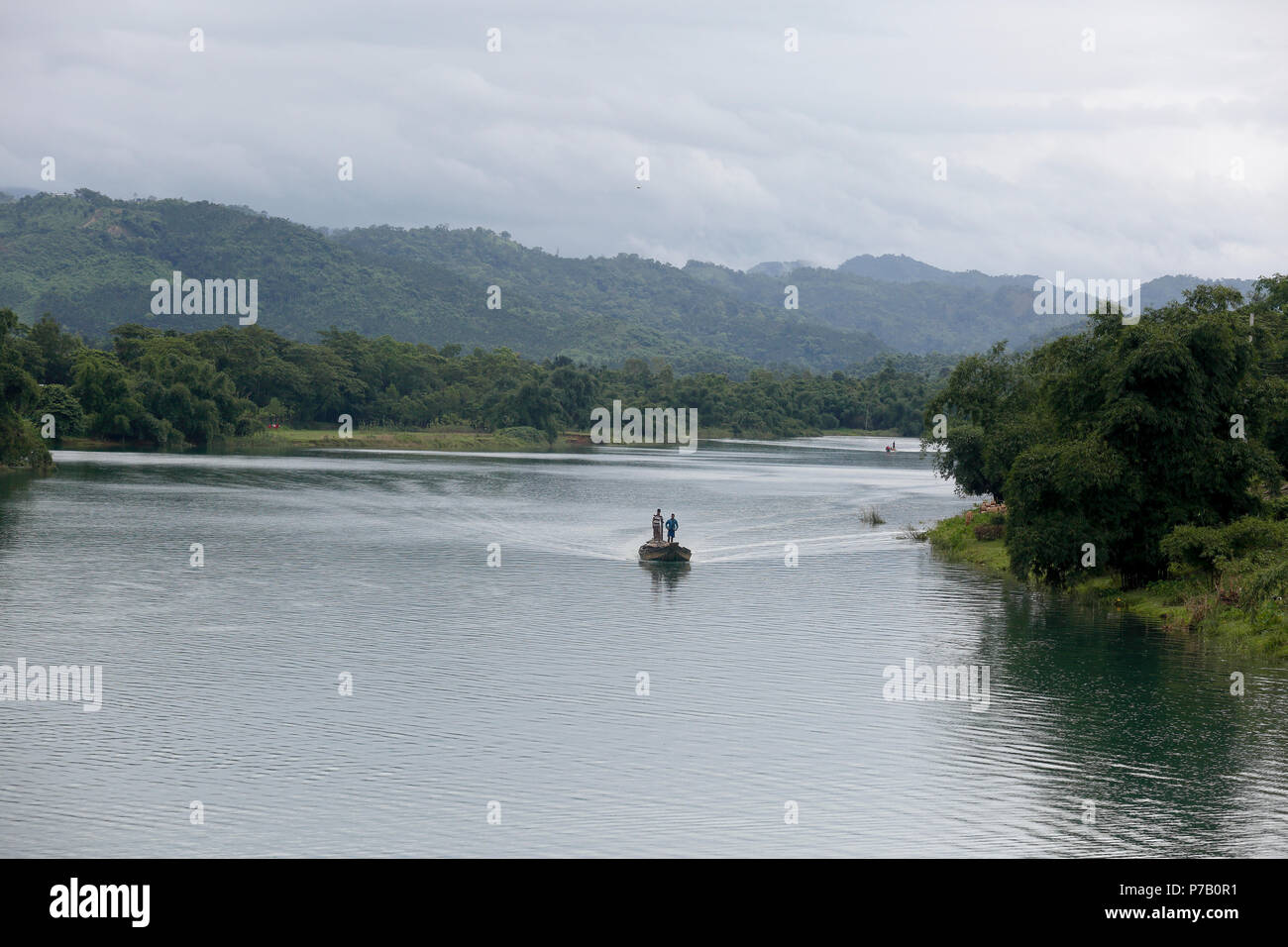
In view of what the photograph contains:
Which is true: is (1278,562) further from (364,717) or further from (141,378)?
(141,378)

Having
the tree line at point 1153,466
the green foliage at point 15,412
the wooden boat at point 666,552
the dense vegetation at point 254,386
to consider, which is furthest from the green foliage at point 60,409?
the tree line at point 1153,466

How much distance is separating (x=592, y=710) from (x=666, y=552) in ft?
79.9

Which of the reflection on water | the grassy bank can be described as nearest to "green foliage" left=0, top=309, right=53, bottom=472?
the grassy bank

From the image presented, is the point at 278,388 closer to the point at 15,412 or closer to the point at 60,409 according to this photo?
the point at 60,409

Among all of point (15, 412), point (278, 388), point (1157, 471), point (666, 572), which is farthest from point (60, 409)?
point (1157, 471)

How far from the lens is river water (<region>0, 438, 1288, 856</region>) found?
854 inches

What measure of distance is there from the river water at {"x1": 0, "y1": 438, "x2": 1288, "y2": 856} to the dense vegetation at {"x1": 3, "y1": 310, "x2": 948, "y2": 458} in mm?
53779

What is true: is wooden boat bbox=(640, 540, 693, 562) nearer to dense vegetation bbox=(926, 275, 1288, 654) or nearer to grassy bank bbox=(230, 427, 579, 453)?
dense vegetation bbox=(926, 275, 1288, 654)

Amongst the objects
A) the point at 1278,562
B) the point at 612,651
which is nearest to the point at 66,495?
the point at 612,651

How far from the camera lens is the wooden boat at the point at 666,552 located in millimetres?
53812

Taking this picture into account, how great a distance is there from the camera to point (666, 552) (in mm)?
53844

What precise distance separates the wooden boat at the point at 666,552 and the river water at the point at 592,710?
1.86 feet

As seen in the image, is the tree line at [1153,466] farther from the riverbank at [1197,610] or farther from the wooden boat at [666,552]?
the wooden boat at [666,552]

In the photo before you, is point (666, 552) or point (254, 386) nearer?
point (666, 552)
